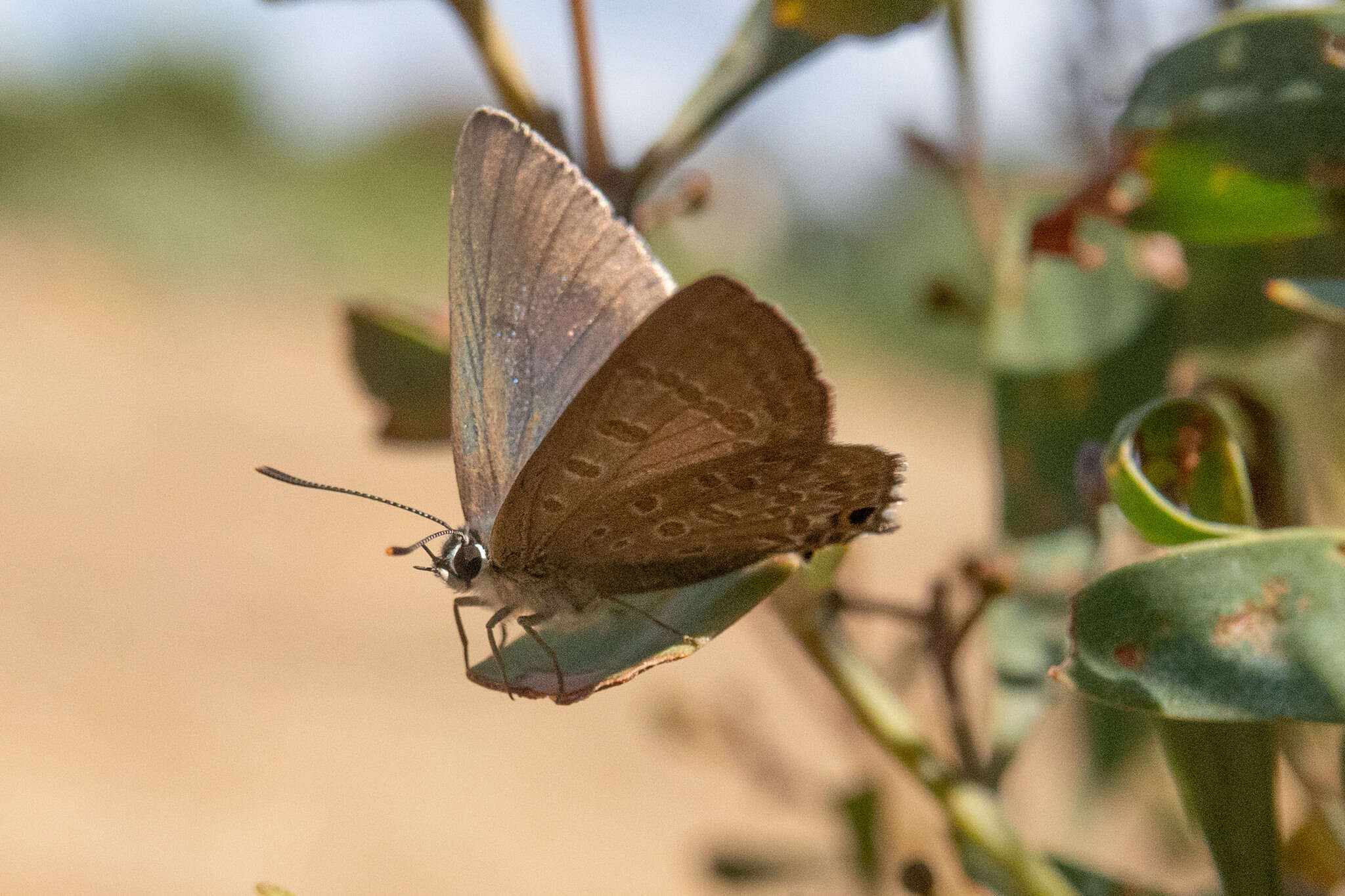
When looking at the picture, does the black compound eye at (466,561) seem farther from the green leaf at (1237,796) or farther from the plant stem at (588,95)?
the green leaf at (1237,796)

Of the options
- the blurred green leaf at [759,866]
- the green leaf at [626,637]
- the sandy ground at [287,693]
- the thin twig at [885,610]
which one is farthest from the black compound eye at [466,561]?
the blurred green leaf at [759,866]

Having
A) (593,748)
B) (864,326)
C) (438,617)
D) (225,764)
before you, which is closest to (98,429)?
(438,617)

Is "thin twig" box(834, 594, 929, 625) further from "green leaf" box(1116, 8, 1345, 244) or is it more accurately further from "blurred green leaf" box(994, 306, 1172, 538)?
"green leaf" box(1116, 8, 1345, 244)

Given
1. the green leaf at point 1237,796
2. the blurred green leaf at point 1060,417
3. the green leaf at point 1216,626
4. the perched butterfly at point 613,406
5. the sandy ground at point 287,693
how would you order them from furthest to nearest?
the sandy ground at point 287,693 → the blurred green leaf at point 1060,417 → the perched butterfly at point 613,406 → the green leaf at point 1237,796 → the green leaf at point 1216,626

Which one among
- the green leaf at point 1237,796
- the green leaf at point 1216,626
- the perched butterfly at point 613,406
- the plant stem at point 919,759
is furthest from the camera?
the perched butterfly at point 613,406

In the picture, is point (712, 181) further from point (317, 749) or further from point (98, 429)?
point (98, 429)

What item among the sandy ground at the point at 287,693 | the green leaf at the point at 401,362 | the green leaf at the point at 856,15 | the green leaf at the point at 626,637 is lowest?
the sandy ground at the point at 287,693

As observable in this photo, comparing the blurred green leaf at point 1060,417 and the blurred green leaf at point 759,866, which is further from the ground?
the blurred green leaf at point 1060,417

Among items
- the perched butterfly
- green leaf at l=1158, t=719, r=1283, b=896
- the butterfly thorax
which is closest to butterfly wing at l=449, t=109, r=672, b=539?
the perched butterfly
